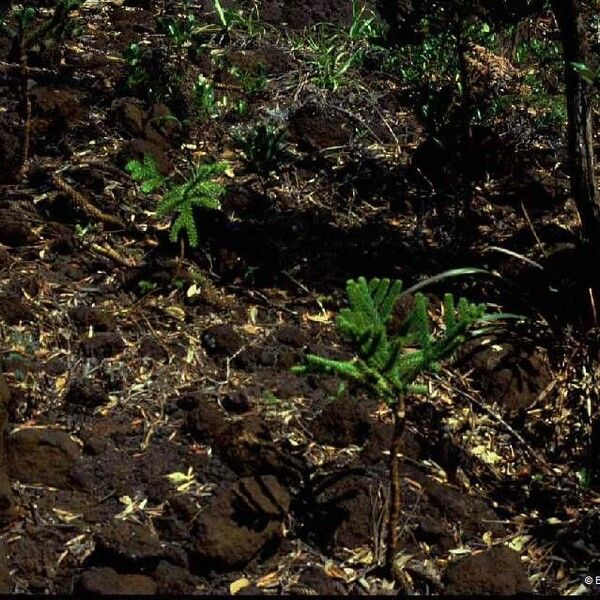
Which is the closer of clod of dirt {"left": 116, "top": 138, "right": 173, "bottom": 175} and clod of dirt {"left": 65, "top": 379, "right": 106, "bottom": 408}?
clod of dirt {"left": 65, "top": 379, "right": 106, "bottom": 408}

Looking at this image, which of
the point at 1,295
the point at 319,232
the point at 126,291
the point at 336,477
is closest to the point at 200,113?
the point at 319,232

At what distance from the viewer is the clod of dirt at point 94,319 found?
3.58 metres

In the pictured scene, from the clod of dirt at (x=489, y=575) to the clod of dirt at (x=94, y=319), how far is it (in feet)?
5.21

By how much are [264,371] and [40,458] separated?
0.91 metres

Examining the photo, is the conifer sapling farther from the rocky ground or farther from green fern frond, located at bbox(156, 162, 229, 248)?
the rocky ground

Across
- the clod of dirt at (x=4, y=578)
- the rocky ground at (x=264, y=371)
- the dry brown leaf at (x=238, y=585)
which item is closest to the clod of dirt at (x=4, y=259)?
the rocky ground at (x=264, y=371)

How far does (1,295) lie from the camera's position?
3.57 m

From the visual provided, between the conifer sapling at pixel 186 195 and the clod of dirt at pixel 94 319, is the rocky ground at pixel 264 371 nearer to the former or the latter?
the clod of dirt at pixel 94 319

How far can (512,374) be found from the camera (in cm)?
354

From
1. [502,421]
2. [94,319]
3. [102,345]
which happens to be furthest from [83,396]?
[502,421]

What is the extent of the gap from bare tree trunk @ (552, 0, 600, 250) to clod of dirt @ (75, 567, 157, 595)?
2284 millimetres

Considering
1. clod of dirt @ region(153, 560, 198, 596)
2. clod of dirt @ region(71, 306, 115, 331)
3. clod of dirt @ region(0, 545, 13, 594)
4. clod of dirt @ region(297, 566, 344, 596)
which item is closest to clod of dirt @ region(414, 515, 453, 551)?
clod of dirt @ region(297, 566, 344, 596)

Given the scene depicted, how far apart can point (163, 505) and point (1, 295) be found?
1.16m

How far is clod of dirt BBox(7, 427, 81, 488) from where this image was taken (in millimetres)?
2947
